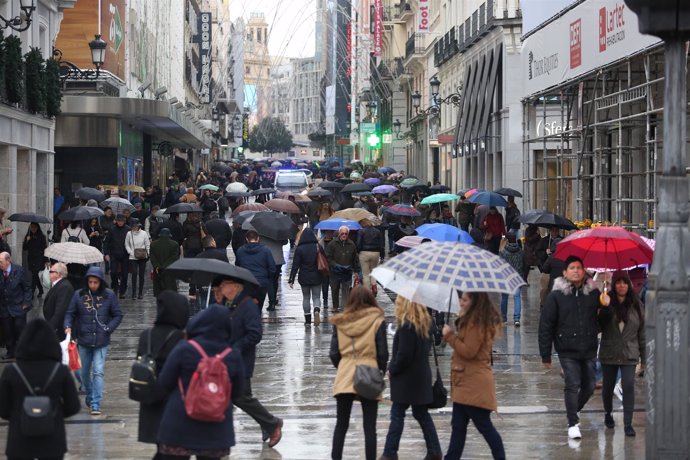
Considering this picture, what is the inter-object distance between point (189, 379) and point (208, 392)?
17 centimetres

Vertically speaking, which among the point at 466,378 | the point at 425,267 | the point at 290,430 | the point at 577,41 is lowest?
the point at 290,430

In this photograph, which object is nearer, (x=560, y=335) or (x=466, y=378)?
(x=466, y=378)

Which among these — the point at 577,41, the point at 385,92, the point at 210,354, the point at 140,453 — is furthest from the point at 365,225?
the point at 385,92

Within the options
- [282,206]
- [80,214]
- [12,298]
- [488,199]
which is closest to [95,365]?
[12,298]

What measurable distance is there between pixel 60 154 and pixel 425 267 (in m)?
32.0

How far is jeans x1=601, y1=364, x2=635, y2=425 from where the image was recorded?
1152cm

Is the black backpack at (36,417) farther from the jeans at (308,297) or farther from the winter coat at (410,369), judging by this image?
the jeans at (308,297)

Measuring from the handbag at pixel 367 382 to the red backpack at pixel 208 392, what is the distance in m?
2.12

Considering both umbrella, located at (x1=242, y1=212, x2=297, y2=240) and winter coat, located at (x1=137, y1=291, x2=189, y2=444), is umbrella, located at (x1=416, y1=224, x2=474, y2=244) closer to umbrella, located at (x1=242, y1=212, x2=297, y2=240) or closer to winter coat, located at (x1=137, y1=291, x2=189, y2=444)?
umbrella, located at (x1=242, y1=212, x2=297, y2=240)

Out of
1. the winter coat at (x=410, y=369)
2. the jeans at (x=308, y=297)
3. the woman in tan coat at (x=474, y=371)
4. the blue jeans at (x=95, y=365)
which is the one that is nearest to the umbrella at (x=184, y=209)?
the jeans at (x=308, y=297)

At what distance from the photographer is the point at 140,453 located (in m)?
10.9

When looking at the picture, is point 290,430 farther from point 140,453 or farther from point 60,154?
point 60,154

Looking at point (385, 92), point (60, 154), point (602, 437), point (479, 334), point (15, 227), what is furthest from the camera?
point (385, 92)

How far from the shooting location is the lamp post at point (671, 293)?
28.1 ft
